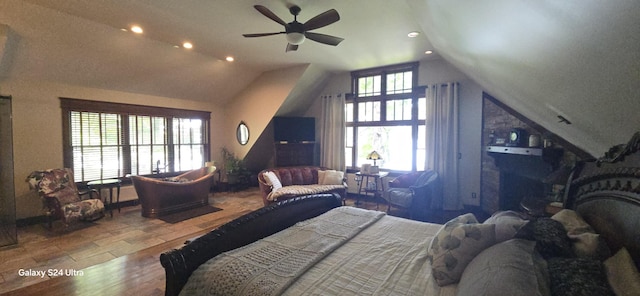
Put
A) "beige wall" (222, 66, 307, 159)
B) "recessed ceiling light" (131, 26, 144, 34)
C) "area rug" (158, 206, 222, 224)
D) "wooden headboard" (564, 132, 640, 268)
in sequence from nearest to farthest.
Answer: "wooden headboard" (564, 132, 640, 268), "recessed ceiling light" (131, 26, 144, 34), "area rug" (158, 206, 222, 224), "beige wall" (222, 66, 307, 159)

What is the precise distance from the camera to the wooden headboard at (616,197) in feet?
3.95

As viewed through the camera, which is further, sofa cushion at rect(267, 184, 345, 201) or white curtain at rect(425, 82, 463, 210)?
white curtain at rect(425, 82, 463, 210)

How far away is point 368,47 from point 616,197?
356 cm

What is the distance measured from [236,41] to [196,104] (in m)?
2.90

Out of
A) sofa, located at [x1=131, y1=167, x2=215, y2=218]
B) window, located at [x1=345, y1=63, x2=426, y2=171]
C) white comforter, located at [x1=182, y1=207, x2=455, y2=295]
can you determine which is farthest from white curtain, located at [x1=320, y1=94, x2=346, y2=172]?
white comforter, located at [x1=182, y1=207, x2=455, y2=295]

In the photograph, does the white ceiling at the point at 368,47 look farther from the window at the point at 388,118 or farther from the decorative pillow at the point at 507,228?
the decorative pillow at the point at 507,228

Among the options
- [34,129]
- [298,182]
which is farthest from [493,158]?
[34,129]

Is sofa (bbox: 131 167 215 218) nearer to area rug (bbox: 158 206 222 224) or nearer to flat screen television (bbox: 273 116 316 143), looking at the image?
area rug (bbox: 158 206 222 224)

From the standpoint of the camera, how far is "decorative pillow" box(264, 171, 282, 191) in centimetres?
483

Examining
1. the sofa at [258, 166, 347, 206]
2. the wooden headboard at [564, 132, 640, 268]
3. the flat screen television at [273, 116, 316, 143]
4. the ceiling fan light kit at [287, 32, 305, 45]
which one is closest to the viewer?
the wooden headboard at [564, 132, 640, 268]

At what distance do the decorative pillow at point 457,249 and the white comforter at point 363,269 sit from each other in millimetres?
62

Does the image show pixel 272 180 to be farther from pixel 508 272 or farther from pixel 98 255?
pixel 508 272

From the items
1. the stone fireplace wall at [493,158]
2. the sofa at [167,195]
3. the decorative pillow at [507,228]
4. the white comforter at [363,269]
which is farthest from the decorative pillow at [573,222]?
the sofa at [167,195]

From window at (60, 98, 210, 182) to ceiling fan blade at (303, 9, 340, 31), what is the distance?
174 inches
